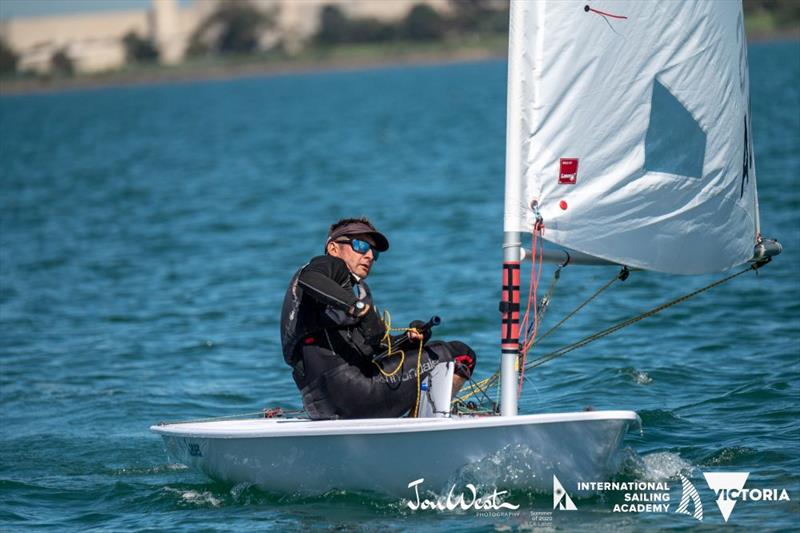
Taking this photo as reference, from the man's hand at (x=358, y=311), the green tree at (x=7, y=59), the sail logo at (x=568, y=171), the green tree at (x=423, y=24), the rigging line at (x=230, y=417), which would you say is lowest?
the rigging line at (x=230, y=417)

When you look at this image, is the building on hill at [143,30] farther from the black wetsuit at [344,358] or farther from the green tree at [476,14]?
the black wetsuit at [344,358]

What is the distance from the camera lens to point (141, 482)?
755 centimetres

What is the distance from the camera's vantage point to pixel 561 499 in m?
6.29

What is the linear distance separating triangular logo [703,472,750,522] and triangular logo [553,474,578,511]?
2.49 ft

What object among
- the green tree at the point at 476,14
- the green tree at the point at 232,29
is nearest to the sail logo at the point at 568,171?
the green tree at the point at 476,14

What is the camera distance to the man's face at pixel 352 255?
271 inches

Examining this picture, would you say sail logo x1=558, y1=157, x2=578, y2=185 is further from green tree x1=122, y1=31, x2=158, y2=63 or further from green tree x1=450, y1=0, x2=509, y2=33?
green tree x1=122, y1=31, x2=158, y2=63

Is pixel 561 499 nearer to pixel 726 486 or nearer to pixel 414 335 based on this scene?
pixel 726 486

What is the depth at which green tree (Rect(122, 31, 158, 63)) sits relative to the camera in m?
130

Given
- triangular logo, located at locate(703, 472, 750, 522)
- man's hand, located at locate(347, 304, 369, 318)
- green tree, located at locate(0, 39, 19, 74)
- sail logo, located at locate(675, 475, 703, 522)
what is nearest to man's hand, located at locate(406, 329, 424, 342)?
man's hand, located at locate(347, 304, 369, 318)

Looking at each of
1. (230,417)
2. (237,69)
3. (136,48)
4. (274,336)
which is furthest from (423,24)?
(230,417)

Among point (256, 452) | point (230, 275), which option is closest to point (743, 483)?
point (256, 452)

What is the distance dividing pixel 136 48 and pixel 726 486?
12984cm

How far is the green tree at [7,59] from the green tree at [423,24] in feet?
136
